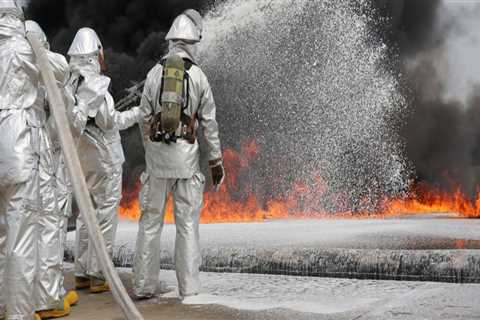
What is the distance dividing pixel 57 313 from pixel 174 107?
53.0 inches

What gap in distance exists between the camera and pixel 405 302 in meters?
3.53

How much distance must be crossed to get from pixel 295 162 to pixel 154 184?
12.8 meters

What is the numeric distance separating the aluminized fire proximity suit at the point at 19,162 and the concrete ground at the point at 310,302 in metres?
0.66

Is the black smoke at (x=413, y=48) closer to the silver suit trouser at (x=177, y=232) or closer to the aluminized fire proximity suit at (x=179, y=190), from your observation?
the aluminized fire proximity suit at (x=179, y=190)

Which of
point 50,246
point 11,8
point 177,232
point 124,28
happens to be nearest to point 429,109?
point 124,28

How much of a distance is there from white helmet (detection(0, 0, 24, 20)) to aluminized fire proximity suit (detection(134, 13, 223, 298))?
3.34 ft

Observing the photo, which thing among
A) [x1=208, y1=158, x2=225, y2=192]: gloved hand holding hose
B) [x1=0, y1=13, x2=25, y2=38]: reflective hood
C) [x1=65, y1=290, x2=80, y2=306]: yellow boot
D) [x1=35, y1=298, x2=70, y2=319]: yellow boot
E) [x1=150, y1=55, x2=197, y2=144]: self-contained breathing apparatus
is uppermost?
[x1=0, y1=13, x2=25, y2=38]: reflective hood

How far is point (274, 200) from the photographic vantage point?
1741 centimetres

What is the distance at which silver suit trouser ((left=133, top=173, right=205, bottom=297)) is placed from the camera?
396 cm

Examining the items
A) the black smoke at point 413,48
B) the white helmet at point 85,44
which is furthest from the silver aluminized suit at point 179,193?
the black smoke at point 413,48

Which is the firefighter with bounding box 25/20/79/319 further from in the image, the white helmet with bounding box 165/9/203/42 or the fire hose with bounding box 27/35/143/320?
the white helmet with bounding box 165/9/203/42

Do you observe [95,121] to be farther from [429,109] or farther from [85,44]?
[429,109]

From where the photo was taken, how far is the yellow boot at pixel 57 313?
11.7 ft

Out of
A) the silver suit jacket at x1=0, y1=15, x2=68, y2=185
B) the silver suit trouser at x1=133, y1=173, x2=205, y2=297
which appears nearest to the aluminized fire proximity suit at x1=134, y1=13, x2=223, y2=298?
the silver suit trouser at x1=133, y1=173, x2=205, y2=297
